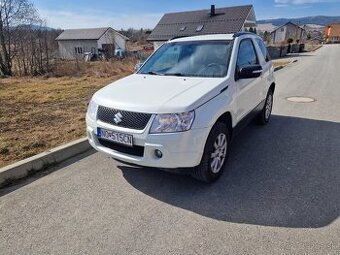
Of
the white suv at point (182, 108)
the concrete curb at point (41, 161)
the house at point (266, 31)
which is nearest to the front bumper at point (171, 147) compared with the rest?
the white suv at point (182, 108)

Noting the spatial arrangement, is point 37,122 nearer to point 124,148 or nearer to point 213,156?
point 124,148

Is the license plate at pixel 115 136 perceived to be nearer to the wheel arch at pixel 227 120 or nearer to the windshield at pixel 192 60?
the wheel arch at pixel 227 120

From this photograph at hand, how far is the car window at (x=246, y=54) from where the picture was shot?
14.0 ft

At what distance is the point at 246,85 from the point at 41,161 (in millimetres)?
3256

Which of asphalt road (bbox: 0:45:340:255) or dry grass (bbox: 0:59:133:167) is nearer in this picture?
asphalt road (bbox: 0:45:340:255)

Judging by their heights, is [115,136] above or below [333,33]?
below

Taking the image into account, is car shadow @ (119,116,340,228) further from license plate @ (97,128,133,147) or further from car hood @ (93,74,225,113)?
car hood @ (93,74,225,113)

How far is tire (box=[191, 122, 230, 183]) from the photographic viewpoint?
330 centimetres

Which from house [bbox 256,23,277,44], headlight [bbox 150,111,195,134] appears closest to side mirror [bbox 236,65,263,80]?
headlight [bbox 150,111,195,134]

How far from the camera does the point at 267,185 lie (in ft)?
11.7

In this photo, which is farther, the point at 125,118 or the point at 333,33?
the point at 333,33

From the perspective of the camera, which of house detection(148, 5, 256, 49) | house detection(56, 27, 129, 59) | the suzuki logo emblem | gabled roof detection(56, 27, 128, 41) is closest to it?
the suzuki logo emblem

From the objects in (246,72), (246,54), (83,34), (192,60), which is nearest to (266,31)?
(83,34)

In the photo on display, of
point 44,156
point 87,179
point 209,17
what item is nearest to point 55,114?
point 44,156
